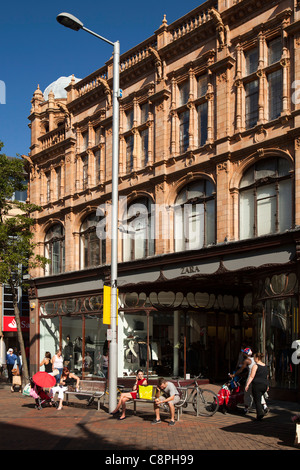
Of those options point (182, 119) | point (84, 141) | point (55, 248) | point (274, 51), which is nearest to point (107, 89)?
point (84, 141)

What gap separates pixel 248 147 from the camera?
64.8 feet

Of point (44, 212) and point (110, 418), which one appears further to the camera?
point (44, 212)

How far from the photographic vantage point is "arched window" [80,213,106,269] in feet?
89.8

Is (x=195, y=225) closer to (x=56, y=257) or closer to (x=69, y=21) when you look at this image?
(x=69, y=21)

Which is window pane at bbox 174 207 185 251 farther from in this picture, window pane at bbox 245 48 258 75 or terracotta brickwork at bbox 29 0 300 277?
window pane at bbox 245 48 258 75

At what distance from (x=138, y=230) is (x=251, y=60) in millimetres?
8635

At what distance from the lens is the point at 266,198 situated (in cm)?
1939

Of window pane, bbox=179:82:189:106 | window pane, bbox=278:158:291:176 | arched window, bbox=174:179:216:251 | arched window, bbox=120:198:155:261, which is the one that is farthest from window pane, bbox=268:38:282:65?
arched window, bbox=120:198:155:261

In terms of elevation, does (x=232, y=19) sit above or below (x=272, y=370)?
above

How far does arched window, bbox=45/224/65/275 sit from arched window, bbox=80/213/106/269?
1.86 meters

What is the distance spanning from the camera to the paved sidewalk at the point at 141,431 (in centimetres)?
1095
